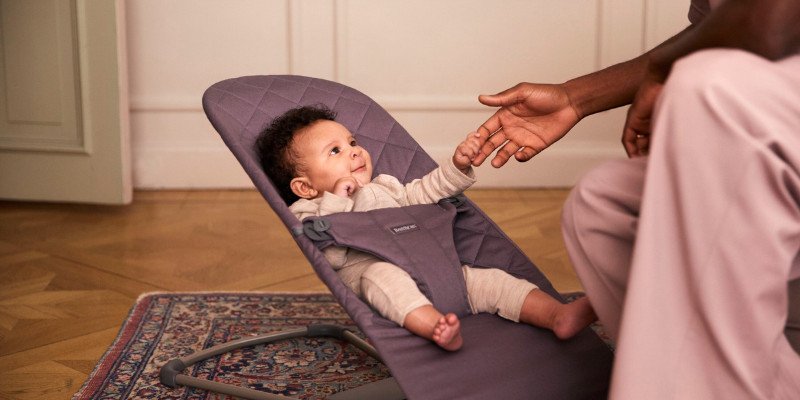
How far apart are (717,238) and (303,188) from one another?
0.93 m

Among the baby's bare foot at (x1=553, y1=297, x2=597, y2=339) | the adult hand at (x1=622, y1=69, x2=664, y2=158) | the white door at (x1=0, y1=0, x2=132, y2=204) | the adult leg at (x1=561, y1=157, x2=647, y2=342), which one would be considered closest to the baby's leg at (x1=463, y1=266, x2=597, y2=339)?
the baby's bare foot at (x1=553, y1=297, x2=597, y2=339)

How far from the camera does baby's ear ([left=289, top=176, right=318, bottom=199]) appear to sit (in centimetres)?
140

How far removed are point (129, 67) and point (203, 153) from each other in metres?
0.50

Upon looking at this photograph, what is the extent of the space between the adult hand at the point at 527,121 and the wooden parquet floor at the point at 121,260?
0.73 m

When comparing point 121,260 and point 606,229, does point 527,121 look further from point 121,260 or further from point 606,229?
point 121,260

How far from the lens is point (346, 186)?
53.9 inches

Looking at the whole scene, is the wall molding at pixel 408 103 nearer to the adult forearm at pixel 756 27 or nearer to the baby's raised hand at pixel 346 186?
the baby's raised hand at pixel 346 186

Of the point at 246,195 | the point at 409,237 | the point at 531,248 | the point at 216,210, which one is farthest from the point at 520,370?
the point at 246,195

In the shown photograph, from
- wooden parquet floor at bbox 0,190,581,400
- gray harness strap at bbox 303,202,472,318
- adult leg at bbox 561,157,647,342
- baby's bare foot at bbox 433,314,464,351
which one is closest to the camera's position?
adult leg at bbox 561,157,647,342

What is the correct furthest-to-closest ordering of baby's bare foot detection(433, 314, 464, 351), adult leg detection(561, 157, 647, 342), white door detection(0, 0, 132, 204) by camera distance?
white door detection(0, 0, 132, 204), baby's bare foot detection(433, 314, 464, 351), adult leg detection(561, 157, 647, 342)

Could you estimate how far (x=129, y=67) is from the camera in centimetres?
295

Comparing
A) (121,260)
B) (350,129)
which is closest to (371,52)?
(121,260)

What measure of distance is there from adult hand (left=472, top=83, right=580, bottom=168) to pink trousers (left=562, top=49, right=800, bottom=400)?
55 centimetres

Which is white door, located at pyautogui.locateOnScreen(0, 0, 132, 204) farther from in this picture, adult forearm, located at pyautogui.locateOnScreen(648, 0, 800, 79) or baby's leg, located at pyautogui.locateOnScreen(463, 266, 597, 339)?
adult forearm, located at pyautogui.locateOnScreen(648, 0, 800, 79)
